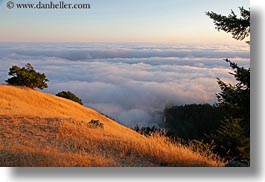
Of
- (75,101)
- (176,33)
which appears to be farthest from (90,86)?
(176,33)

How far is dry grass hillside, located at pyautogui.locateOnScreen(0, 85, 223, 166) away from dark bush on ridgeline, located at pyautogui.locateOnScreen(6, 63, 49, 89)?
8cm

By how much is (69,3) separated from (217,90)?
1.49 metres

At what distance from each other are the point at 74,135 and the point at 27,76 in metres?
0.66

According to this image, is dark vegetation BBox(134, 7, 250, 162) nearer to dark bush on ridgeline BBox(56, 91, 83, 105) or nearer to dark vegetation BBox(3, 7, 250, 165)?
dark vegetation BBox(3, 7, 250, 165)

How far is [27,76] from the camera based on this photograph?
954 cm

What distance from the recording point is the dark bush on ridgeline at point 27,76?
9531 mm

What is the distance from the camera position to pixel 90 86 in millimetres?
9586

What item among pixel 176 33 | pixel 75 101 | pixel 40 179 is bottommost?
pixel 40 179

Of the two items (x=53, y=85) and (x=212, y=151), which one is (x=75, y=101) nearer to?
(x=53, y=85)

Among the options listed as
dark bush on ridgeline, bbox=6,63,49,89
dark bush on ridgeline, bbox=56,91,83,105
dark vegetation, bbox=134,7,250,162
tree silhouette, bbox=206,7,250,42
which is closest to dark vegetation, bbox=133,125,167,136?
dark vegetation, bbox=134,7,250,162

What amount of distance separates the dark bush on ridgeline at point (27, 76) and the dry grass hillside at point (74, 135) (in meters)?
0.08

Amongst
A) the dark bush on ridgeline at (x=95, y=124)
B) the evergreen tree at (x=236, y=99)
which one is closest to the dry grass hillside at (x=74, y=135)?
the dark bush on ridgeline at (x=95, y=124)

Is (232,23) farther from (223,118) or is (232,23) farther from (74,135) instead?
(74,135)

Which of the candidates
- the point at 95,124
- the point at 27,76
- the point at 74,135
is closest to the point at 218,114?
the point at 95,124
